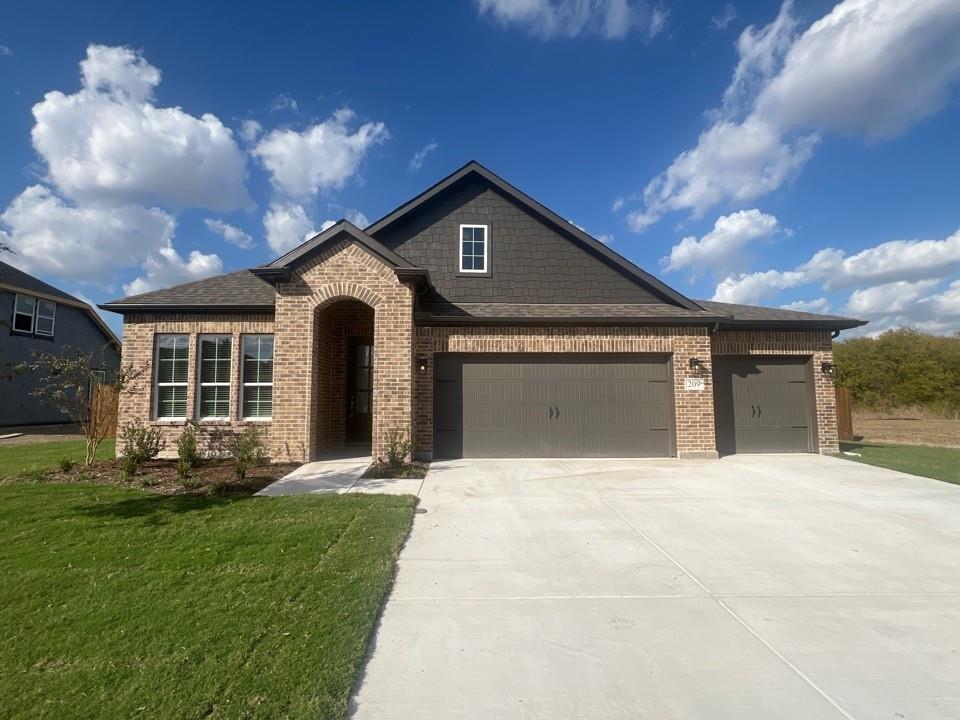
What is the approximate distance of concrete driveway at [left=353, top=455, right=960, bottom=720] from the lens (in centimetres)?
257

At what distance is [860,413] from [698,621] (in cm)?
3446

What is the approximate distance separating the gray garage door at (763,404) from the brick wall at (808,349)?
0.59ft

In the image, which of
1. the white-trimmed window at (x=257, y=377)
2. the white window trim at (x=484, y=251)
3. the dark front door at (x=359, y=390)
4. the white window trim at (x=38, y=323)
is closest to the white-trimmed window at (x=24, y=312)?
the white window trim at (x=38, y=323)

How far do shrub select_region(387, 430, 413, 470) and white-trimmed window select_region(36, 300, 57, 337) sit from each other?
21.2 meters

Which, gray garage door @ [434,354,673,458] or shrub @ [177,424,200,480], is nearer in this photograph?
→ shrub @ [177,424,200,480]

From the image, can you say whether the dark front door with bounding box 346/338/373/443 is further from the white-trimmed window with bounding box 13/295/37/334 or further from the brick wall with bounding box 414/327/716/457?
the white-trimmed window with bounding box 13/295/37/334

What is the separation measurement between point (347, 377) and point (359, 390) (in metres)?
0.46

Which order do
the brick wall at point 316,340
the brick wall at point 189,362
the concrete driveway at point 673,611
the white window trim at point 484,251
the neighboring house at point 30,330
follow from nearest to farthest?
the concrete driveway at point 673,611 < the brick wall at point 316,340 < the brick wall at point 189,362 < the white window trim at point 484,251 < the neighboring house at point 30,330

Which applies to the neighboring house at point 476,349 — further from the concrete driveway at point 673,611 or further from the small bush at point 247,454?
the concrete driveway at point 673,611

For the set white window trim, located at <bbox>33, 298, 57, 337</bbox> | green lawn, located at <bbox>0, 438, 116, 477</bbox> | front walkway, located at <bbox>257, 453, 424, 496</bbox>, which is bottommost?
front walkway, located at <bbox>257, 453, 424, 496</bbox>

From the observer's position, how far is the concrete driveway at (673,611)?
8.45 feet

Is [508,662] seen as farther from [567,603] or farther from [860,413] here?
[860,413]

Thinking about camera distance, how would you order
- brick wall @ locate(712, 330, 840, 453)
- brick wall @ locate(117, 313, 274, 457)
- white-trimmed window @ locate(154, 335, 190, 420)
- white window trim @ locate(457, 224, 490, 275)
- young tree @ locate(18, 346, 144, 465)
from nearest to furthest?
young tree @ locate(18, 346, 144, 465), brick wall @ locate(117, 313, 274, 457), white-trimmed window @ locate(154, 335, 190, 420), brick wall @ locate(712, 330, 840, 453), white window trim @ locate(457, 224, 490, 275)

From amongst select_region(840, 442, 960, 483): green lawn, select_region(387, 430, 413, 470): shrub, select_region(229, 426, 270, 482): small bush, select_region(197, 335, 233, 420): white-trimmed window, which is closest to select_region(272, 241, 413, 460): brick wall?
select_region(387, 430, 413, 470): shrub
